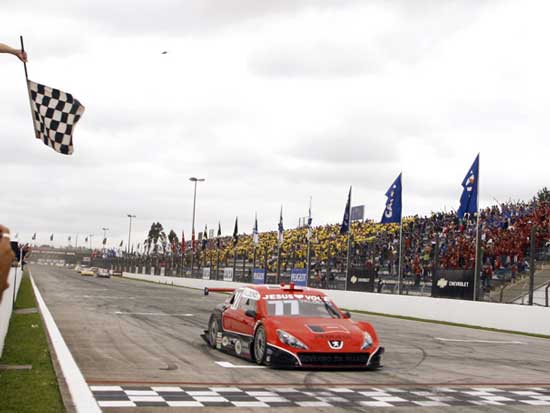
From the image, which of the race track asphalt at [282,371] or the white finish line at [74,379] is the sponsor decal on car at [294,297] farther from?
the white finish line at [74,379]

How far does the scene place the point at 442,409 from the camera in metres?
8.15

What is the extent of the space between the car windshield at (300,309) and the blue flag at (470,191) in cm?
1539

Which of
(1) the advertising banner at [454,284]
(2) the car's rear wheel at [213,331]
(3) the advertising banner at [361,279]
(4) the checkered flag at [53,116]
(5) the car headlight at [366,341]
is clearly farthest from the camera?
(3) the advertising banner at [361,279]

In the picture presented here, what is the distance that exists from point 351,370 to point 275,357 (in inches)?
48.2

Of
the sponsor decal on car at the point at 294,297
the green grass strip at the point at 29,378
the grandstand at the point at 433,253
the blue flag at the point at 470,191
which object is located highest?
the blue flag at the point at 470,191

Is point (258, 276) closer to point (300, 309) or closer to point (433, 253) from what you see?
point (433, 253)

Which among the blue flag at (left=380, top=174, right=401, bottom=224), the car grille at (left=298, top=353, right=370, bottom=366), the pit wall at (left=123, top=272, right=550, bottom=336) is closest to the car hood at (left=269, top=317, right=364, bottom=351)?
the car grille at (left=298, top=353, right=370, bottom=366)

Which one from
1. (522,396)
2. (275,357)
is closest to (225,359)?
(275,357)

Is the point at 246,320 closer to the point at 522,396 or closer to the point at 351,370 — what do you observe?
the point at 351,370

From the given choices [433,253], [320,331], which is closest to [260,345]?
[320,331]

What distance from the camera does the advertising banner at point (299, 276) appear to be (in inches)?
1448

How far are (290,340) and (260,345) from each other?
2.48 ft

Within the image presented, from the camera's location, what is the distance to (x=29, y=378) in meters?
9.25

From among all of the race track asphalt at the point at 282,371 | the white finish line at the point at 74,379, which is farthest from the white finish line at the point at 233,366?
the white finish line at the point at 74,379
